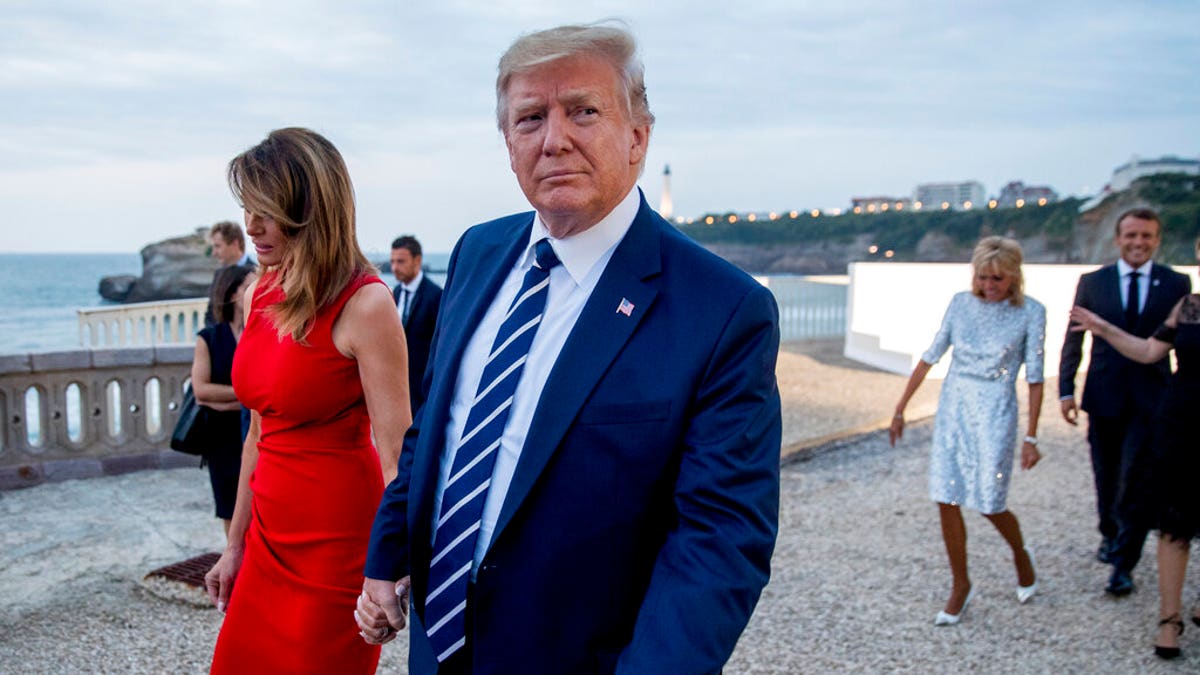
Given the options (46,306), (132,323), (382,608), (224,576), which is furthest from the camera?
(46,306)

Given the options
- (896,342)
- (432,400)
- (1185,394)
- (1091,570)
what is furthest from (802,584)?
(896,342)

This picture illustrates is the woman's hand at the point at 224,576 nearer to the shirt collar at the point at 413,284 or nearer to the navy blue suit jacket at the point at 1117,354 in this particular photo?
the shirt collar at the point at 413,284

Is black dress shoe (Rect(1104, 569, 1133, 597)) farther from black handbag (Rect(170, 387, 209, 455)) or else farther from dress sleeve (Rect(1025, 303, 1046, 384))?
black handbag (Rect(170, 387, 209, 455))

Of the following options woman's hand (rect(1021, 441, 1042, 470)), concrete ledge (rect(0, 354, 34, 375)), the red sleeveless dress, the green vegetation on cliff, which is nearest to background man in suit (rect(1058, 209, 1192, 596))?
woman's hand (rect(1021, 441, 1042, 470))

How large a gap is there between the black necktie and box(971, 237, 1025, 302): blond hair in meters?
1.35

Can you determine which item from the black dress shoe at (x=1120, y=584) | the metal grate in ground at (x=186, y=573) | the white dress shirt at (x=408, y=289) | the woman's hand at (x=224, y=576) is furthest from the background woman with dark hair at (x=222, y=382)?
the black dress shoe at (x=1120, y=584)

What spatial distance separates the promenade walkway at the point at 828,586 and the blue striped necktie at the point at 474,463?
2.88m

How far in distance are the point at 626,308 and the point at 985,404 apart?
3.95 meters

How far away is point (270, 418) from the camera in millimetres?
2551

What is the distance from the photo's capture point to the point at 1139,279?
231 inches

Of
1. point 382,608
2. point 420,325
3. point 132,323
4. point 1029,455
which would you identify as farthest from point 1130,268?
point 132,323

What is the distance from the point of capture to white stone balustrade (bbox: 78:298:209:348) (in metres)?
11.3

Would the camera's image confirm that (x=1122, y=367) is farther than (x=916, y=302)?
No

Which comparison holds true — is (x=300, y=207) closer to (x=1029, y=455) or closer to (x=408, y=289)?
(x=1029, y=455)
